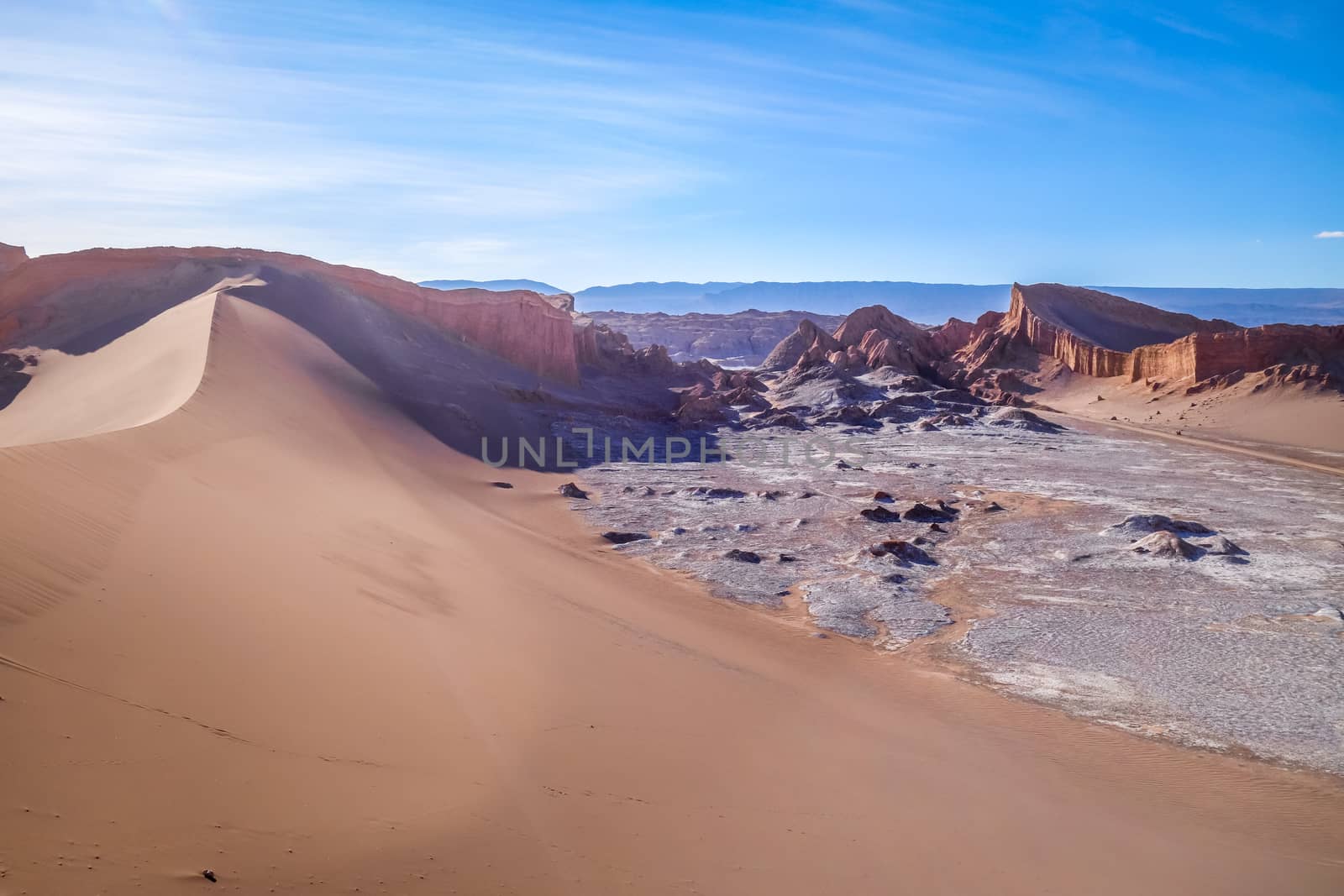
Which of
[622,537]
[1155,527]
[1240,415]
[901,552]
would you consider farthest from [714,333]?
[901,552]

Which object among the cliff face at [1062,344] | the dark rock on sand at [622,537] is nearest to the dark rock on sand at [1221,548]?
the dark rock on sand at [622,537]

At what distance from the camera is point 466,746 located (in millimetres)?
5160

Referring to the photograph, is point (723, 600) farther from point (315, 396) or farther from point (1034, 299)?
point (1034, 299)

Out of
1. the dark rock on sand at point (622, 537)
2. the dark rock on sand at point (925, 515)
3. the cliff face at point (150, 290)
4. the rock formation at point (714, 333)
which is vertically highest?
the rock formation at point (714, 333)

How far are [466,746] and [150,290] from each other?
24.1m

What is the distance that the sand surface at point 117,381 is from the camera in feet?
44.7

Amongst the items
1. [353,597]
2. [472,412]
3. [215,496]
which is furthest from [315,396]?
[353,597]

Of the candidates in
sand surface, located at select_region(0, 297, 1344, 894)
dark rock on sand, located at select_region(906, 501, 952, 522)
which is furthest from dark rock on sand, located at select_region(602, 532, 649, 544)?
dark rock on sand, located at select_region(906, 501, 952, 522)

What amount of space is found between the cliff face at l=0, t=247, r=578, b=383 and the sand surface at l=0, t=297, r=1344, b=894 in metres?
15.4

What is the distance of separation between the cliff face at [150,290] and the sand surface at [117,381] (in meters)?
1.38

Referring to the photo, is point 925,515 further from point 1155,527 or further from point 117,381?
point 117,381

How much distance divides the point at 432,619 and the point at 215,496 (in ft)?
9.46

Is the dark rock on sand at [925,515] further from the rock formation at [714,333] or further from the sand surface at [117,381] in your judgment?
the rock formation at [714,333]

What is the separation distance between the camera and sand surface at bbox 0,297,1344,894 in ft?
11.9
